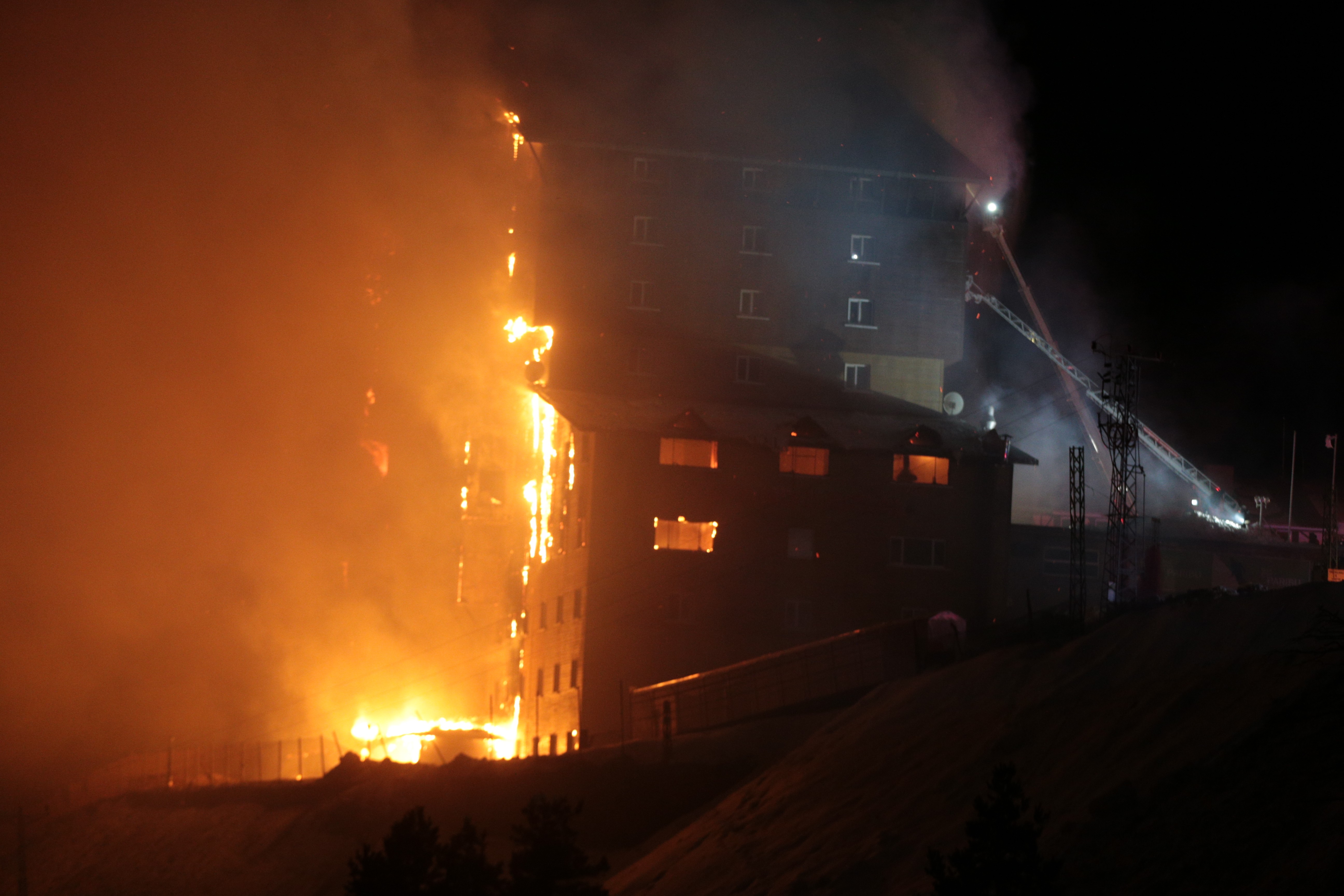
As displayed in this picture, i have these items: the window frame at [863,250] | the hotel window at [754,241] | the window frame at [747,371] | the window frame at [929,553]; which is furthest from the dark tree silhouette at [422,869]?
the window frame at [863,250]

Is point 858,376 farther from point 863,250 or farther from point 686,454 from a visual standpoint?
point 686,454

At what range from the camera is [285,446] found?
219 ft

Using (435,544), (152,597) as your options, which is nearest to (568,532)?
(435,544)

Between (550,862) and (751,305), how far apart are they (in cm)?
3255

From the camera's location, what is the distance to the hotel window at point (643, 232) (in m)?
40.9

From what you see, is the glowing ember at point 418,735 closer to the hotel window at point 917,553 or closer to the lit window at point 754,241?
the hotel window at point 917,553

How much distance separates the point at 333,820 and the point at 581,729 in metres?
11.3

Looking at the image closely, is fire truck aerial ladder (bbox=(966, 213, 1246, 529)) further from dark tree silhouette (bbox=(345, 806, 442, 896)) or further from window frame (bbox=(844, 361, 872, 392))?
dark tree silhouette (bbox=(345, 806, 442, 896))

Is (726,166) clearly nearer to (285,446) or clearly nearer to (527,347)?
(527,347)

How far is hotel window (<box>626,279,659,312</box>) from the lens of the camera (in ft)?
133

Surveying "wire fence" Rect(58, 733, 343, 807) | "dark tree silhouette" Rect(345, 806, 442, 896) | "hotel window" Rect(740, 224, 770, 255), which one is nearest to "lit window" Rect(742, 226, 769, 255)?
"hotel window" Rect(740, 224, 770, 255)

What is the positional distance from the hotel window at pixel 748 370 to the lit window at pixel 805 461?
15.0 feet

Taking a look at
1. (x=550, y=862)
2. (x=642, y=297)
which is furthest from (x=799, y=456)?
(x=550, y=862)

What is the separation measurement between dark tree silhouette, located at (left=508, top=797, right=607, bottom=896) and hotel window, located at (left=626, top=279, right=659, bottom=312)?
31.4m
